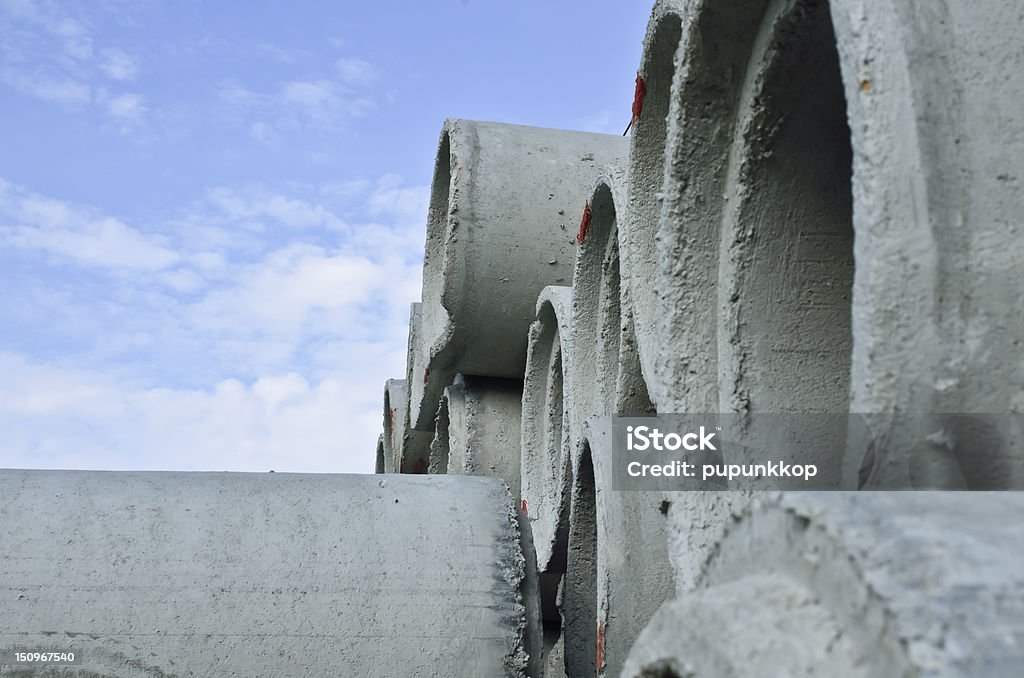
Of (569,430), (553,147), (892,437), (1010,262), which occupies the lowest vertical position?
(892,437)

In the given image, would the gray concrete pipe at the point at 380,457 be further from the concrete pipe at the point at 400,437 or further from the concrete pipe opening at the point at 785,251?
the concrete pipe opening at the point at 785,251

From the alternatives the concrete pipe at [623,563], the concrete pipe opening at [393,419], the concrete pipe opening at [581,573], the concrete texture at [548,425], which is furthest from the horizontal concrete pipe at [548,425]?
the concrete pipe opening at [393,419]

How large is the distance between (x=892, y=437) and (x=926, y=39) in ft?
0.95

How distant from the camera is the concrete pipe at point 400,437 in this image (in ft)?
11.3

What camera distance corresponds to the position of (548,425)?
247 cm

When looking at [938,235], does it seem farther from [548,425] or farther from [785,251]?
[548,425]

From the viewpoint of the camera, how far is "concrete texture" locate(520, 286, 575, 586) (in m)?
2.12

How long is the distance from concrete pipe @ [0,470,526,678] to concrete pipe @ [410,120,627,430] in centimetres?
94

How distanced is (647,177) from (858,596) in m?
1.12

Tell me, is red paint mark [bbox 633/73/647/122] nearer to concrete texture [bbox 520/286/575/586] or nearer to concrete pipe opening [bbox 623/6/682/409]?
concrete pipe opening [bbox 623/6/682/409]

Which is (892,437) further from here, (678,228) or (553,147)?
(553,147)

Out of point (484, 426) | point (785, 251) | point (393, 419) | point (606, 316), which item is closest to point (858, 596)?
point (785, 251)

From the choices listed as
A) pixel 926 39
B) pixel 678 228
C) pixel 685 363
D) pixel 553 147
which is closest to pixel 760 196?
pixel 678 228

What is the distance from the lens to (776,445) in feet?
4.00
